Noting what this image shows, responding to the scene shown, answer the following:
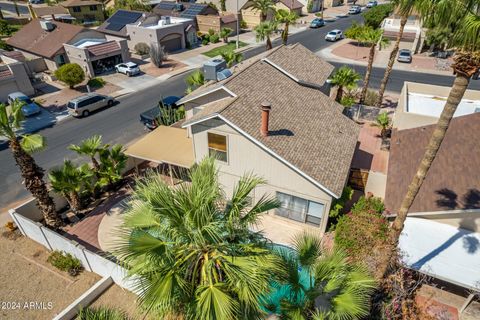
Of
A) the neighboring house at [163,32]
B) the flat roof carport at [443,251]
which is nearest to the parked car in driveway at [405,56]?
the neighboring house at [163,32]

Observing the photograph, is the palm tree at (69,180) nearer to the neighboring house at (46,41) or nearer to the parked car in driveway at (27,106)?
the parked car in driveway at (27,106)

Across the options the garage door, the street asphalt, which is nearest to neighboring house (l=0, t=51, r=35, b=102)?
the street asphalt

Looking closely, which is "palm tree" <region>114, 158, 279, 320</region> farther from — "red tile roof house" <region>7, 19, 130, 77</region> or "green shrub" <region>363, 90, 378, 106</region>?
"red tile roof house" <region>7, 19, 130, 77</region>

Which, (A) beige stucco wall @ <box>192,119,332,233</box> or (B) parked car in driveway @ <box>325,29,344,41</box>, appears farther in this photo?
Answer: (B) parked car in driveway @ <box>325,29,344,41</box>

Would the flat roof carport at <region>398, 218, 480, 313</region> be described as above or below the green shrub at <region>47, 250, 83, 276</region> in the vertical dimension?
above

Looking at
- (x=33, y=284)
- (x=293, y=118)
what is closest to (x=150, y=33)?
(x=293, y=118)
